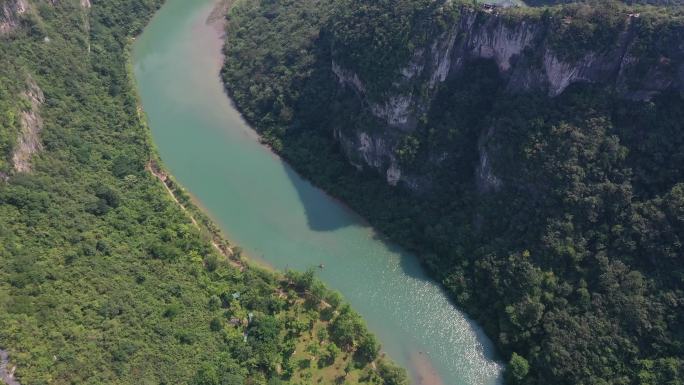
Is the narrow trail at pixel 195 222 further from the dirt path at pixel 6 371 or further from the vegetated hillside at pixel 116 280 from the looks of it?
the dirt path at pixel 6 371

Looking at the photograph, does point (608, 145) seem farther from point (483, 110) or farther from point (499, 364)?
point (499, 364)

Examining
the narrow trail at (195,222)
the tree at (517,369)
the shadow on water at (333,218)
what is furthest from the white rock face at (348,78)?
the tree at (517,369)

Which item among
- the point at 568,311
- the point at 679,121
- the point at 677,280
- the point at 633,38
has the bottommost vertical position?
the point at 568,311

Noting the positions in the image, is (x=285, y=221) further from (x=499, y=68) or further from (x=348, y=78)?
(x=499, y=68)

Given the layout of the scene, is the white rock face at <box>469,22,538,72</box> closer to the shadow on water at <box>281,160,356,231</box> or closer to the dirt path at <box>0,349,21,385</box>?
the shadow on water at <box>281,160,356,231</box>

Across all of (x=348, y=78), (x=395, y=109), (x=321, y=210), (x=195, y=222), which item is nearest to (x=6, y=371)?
(x=195, y=222)

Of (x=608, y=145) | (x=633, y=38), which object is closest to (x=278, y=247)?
(x=608, y=145)
